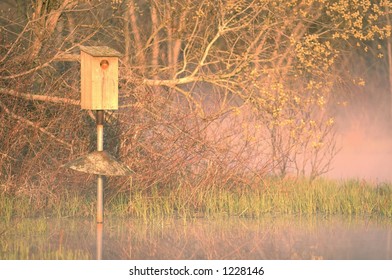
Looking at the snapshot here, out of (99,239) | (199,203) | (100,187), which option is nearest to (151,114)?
(199,203)

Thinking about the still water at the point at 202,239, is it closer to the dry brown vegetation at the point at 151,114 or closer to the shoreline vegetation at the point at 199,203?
the shoreline vegetation at the point at 199,203

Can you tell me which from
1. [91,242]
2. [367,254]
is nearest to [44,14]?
[91,242]

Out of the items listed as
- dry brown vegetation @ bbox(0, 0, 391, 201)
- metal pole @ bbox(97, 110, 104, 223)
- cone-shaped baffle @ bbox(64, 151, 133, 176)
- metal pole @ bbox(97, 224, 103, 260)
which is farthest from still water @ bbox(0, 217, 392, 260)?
dry brown vegetation @ bbox(0, 0, 391, 201)

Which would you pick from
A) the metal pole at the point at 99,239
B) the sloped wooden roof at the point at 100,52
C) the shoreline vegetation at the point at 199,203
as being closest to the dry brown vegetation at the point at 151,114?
the shoreline vegetation at the point at 199,203

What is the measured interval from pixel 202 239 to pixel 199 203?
262cm

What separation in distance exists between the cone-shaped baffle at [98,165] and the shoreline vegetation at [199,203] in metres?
0.89

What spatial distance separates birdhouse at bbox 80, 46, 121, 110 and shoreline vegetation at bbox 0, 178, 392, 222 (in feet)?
4.70

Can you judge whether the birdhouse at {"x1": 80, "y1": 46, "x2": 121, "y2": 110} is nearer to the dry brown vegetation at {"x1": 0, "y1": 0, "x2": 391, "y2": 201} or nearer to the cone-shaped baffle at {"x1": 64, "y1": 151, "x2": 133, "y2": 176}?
the cone-shaped baffle at {"x1": 64, "y1": 151, "x2": 133, "y2": 176}

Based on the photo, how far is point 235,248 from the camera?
11.6m

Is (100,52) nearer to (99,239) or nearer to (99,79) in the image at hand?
(99,79)

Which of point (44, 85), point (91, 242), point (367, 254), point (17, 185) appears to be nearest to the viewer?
point (367, 254)

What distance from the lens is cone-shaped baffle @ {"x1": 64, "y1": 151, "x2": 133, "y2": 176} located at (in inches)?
525

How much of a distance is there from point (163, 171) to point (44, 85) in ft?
6.83

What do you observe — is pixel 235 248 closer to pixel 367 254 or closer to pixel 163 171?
pixel 367 254
